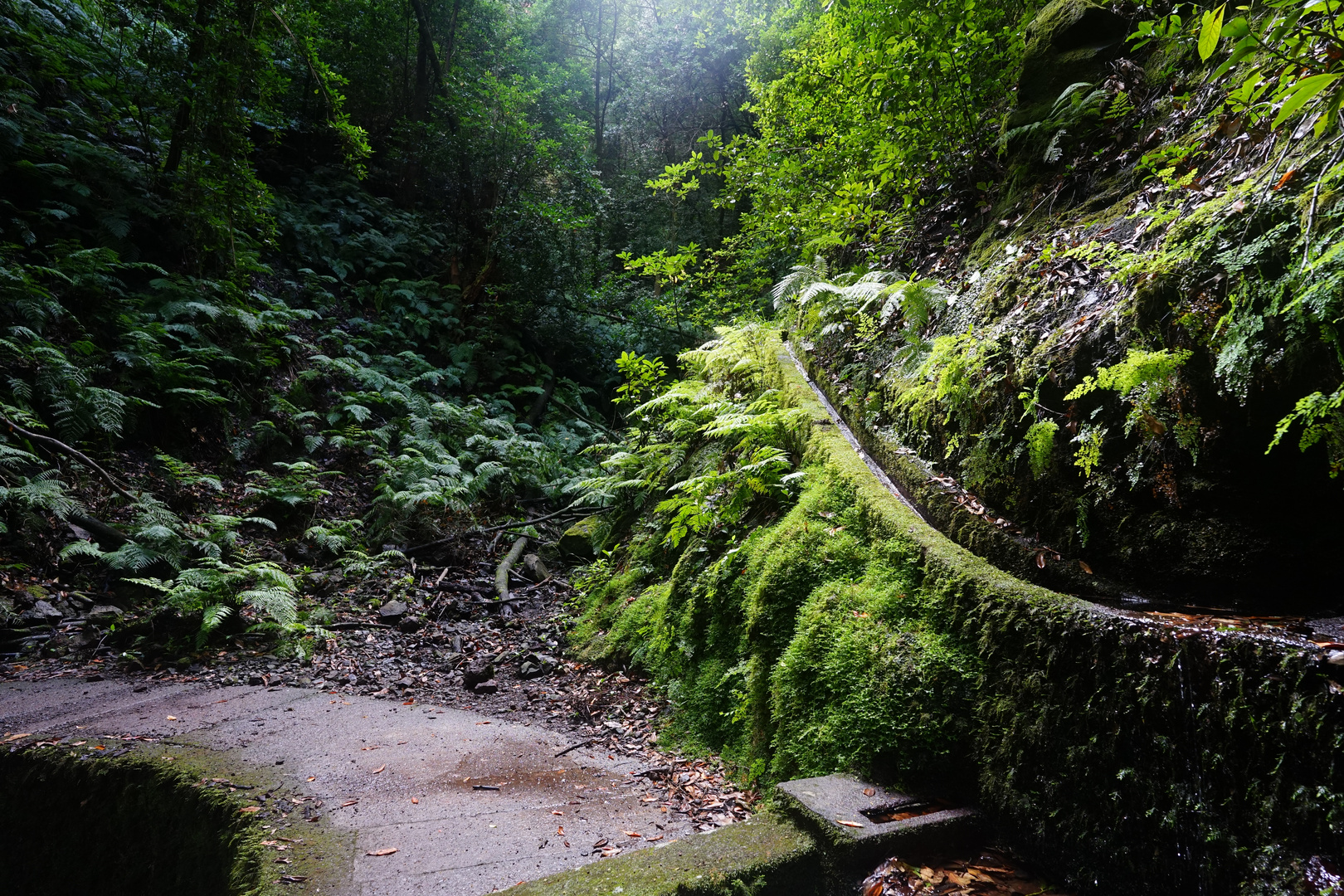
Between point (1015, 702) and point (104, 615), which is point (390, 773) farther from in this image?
point (104, 615)

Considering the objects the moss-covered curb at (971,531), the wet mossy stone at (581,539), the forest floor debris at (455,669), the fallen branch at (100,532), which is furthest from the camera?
the wet mossy stone at (581,539)

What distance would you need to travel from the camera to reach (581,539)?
8.59 m

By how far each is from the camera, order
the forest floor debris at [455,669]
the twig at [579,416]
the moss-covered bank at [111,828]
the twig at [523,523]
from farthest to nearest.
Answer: the twig at [579,416]
the twig at [523,523]
the forest floor debris at [455,669]
the moss-covered bank at [111,828]

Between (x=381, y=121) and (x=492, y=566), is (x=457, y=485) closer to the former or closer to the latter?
(x=492, y=566)

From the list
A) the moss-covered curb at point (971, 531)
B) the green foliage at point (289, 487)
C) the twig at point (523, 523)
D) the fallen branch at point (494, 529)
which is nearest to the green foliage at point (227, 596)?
the green foliage at point (289, 487)

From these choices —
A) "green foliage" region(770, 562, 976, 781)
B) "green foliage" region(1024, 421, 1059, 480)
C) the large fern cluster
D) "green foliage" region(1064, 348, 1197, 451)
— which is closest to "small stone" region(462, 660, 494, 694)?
the large fern cluster

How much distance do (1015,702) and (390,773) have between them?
338 centimetres

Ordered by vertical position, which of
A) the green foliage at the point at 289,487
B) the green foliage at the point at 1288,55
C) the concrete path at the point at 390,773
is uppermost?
the green foliage at the point at 1288,55

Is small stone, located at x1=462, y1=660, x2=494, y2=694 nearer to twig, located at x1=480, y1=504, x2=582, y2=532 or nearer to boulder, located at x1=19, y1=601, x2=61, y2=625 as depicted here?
twig, located at x1=480, y1=504, x2=582, y2=532

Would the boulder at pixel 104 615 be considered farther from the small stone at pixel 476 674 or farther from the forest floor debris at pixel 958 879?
the forest floor debris at pixel 958 879

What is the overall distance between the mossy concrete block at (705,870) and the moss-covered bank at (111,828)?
1.73 m

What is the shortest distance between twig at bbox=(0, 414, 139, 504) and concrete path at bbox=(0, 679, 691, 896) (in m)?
2.37

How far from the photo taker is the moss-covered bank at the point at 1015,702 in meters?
1.70

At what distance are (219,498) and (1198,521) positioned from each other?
31.0 ft
